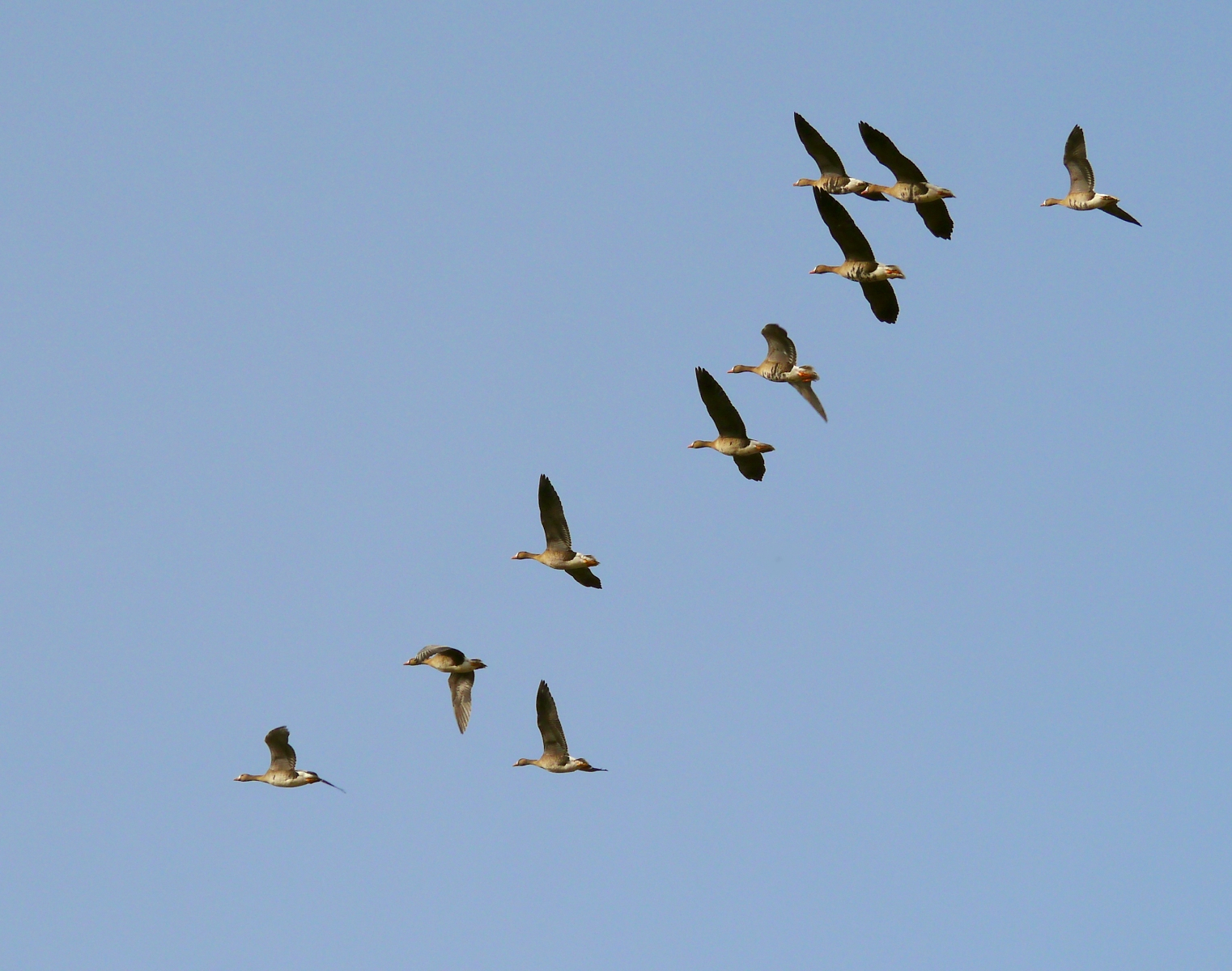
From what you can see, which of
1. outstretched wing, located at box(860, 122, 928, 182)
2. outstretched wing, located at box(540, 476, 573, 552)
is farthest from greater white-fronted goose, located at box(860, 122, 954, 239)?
outstretched wing, located at box(540, 476, 573, 552)

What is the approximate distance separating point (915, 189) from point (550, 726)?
14.8 metres

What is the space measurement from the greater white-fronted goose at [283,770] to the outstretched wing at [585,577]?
8.05 metres

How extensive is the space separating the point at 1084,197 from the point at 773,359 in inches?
329

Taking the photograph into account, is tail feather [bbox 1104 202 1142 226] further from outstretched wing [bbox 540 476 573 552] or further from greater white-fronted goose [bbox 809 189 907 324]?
outstretched wing [bbox 540 476 573 552]

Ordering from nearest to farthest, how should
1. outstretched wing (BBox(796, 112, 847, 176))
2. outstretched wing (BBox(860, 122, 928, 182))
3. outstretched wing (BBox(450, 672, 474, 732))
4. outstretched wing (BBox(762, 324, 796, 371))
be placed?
outstretched wing (BBox(860, 122, 928, 182)), outstretched wing (BBox(796, 112, 847, 176)), outstretched wing (BBox(762, 324, 796, 371)), outstretched wing (BBox(450, 672, 474, 732))

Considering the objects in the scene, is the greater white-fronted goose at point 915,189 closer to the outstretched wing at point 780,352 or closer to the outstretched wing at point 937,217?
the outstretched wing at point 937,217

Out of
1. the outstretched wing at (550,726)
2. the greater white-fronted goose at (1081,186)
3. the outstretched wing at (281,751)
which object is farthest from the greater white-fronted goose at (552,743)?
the greater white-fronted goose at (1081,186)

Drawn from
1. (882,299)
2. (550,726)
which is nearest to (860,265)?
(882,299)

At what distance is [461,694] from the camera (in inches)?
1738

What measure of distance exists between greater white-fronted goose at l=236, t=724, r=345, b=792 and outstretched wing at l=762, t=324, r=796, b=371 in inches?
576

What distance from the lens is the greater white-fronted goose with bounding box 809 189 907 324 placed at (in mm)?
39812

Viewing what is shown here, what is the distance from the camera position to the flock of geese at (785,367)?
40.1 m

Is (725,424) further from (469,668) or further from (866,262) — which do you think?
(469,668)

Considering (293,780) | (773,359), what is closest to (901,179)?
(773,359)
